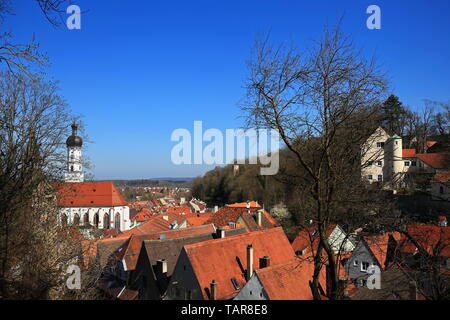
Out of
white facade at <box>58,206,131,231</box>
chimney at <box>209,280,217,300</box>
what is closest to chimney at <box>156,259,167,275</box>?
chimney at <box>209,280,217,300</box>

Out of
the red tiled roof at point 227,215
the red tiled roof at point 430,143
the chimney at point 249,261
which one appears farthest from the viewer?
the red tiled roof at point 430,143

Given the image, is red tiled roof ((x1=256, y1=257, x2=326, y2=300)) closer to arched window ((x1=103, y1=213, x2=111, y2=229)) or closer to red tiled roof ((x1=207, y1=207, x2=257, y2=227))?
red tiled roof ((x1=207, y1=207, x2=257, y2=227))

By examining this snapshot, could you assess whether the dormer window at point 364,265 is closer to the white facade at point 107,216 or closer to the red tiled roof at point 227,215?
the red tiled roof at point 227,215

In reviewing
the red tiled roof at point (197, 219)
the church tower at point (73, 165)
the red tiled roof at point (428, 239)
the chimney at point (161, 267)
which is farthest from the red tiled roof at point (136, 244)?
the red tiled roof at point (428, 239)

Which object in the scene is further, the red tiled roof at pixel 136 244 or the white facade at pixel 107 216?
the white facade at pixel 107 216

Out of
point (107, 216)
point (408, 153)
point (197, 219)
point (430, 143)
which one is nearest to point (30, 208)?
point (197, 219)

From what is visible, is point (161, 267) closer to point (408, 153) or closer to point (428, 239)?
point (428, 239)

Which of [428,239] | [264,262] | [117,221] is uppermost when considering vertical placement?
[428,239]

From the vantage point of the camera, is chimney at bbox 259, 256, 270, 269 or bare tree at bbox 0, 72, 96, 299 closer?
bare tree at bbox 0, 72, 96, 299

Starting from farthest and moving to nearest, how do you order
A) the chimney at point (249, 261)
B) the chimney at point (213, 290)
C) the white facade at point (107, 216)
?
the white facade at point (107, 216)
the chimney at point (249, 261)
the chimney at point (213, 290)
